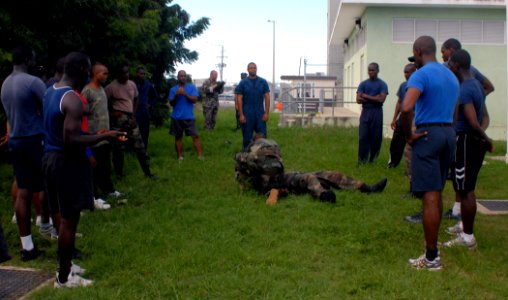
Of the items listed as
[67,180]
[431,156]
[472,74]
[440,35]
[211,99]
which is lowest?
[67,180]

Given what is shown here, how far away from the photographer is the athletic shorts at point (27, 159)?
219 inches

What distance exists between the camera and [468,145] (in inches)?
223

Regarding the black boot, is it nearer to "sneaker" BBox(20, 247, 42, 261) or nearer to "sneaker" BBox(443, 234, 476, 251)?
"sneaker" BBox(443, 234, 476, 251)

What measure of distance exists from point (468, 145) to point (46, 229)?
4.35 meters

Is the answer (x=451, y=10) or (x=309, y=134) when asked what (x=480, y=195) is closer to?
(x=309, y=134)

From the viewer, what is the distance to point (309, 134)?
15648 mm

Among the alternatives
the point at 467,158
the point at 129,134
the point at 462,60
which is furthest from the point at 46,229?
the point at 462,60

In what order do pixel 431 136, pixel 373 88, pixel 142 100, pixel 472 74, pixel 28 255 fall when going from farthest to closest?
pixel 373 88, pixel 142 100, pixel 472 74, pixel 28 255, pixel 431 136

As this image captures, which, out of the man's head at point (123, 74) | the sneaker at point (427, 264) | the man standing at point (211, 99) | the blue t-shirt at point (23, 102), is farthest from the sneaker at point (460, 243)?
the man standing at point (211, 99)

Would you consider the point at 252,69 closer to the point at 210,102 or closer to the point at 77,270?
the point at 77,270

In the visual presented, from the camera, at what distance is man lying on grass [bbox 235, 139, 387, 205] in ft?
25.3

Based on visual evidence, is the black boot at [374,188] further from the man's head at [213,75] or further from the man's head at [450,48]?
the man's head at [213,75]

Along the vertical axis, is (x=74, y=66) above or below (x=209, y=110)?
above

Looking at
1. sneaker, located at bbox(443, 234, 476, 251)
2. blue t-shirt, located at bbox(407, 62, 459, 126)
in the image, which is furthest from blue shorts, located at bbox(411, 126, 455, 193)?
sneaker, located at bbox(443, 234, 476, 251)
